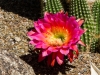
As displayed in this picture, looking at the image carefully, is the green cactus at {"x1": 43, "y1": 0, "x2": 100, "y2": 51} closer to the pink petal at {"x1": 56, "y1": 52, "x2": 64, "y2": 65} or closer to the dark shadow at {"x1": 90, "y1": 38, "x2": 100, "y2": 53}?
the dark shadow at {"x1": 90, "y1": 38, "x2": 100, "y2": 53}

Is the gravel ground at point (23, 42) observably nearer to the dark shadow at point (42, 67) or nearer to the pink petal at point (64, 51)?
the dark shadow at point (42, 67)

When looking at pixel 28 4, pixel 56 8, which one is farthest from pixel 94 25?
pixel 28 4

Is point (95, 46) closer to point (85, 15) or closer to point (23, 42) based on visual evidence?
point (85, 15)

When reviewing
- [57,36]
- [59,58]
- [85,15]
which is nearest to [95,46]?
[85,15]

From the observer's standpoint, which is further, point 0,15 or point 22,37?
point 0,15

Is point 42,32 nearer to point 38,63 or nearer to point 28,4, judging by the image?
point 38,63

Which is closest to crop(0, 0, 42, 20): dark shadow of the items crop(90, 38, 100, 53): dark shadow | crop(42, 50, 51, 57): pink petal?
crop(90, 38, 100, 53): dark shadow

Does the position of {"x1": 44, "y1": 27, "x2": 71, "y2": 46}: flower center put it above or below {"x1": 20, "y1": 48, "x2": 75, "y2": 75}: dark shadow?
above
